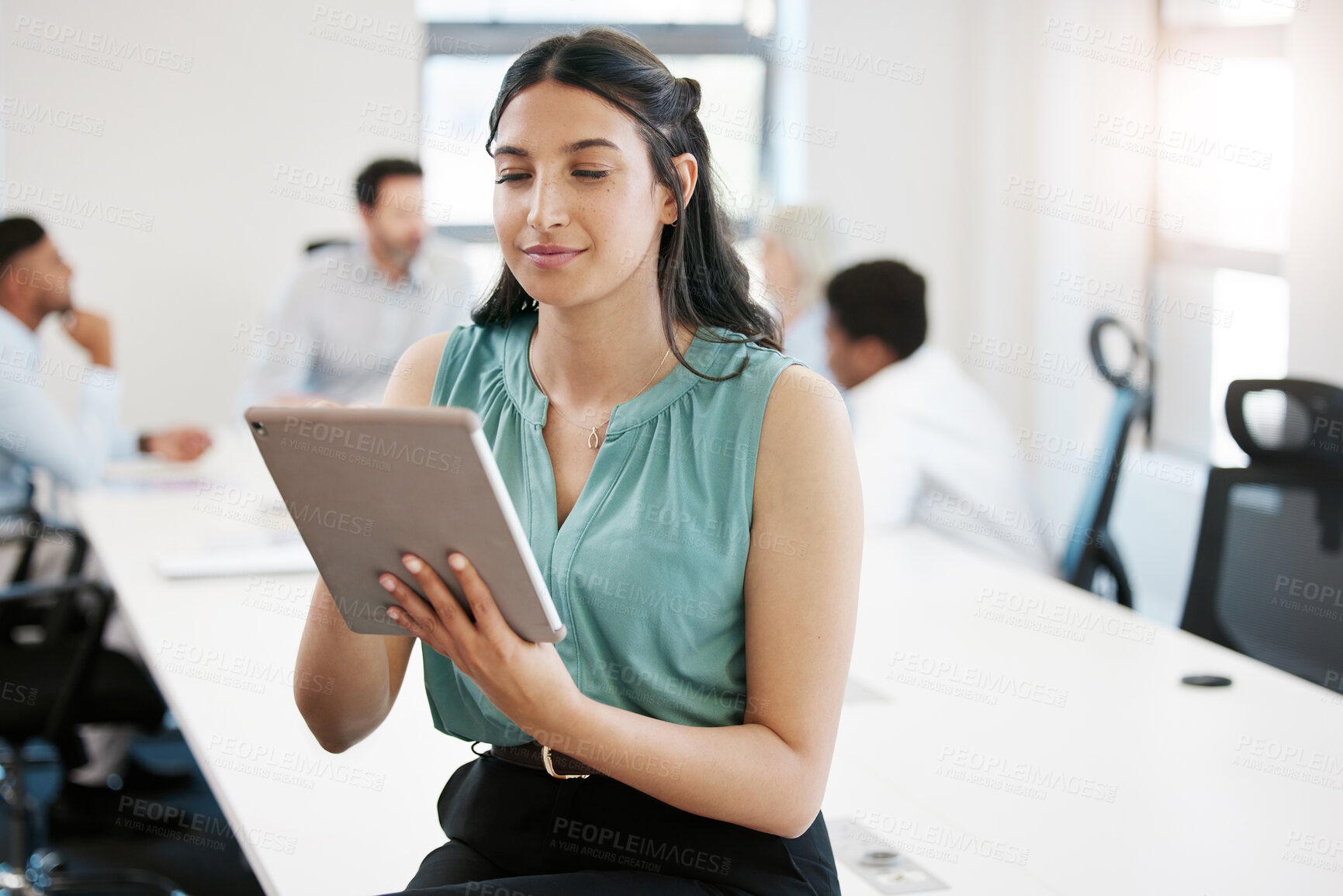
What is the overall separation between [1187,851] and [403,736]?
3.36ft

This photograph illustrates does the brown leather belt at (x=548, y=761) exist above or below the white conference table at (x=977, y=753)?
above

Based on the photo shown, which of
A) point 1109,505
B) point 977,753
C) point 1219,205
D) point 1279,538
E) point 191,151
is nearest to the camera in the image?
point 977,753

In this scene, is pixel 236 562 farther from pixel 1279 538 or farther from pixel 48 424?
pixel 1279 538

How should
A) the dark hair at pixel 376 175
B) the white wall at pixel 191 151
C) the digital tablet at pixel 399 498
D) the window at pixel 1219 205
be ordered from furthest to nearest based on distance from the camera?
the white wall at pixel 191 151 < the dark hair at pixel 376 175 < the window at pixel 1219 205 < the digital tablet at pixel 399 498

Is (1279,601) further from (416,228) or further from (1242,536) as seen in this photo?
(416,228)

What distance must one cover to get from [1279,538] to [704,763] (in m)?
1.43

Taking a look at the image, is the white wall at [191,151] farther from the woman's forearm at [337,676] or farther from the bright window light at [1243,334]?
the woman's forearm at [337,676]

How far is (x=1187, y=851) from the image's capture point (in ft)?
4.58

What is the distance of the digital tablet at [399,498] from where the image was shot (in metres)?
0.97

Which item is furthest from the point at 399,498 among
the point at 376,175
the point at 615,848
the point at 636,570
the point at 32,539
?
the point at 376,175

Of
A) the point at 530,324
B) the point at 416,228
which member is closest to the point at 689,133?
the point at 530,324

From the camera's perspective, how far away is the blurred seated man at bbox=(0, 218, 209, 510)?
10.0 feet

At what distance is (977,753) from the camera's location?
166 centimetres

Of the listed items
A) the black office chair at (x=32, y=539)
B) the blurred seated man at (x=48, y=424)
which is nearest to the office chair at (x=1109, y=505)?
the blurred seated man at (x=48, y=424)
